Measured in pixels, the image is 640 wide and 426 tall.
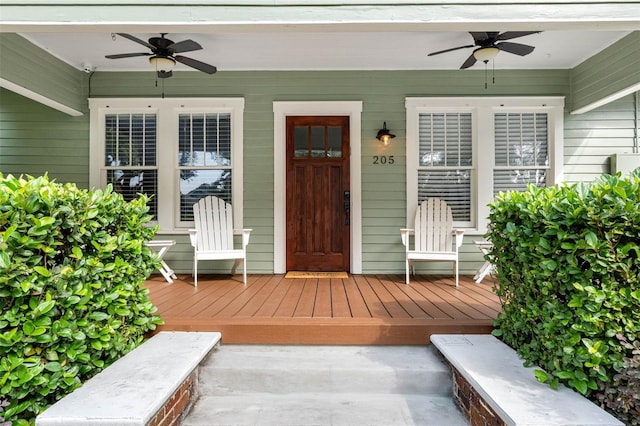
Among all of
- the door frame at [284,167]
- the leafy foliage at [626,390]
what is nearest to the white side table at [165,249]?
the door frame at [284,167]

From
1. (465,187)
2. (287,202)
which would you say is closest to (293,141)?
(287,202)

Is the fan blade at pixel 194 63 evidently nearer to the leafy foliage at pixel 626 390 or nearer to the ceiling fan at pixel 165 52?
the ceiling fan at pixel 165 52

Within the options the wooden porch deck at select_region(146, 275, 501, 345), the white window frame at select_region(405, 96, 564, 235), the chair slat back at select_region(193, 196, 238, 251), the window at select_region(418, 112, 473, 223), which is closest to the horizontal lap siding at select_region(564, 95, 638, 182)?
the white window frame at select_region(405, 96, 564, 235)

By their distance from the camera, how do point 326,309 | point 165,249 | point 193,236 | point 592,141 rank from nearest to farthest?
point 326,309, point 193,236, point 165,249, point 592,141

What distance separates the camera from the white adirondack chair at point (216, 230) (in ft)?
13.9

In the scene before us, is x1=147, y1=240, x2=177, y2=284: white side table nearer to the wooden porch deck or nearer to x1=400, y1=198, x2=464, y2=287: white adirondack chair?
the wooden porch deck

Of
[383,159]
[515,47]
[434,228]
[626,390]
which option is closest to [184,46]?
[383,159]

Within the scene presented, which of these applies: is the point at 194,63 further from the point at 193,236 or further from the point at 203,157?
the point at 193,236

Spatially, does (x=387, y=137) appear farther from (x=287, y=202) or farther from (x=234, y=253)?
(x=234, y=253)

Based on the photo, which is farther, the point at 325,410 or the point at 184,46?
the point at 184,46

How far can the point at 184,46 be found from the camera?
3641mm

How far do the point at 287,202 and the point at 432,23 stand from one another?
Answer: 296 cm

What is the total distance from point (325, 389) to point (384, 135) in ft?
11.0

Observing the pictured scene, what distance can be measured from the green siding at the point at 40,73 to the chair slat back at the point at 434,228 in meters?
4.74
